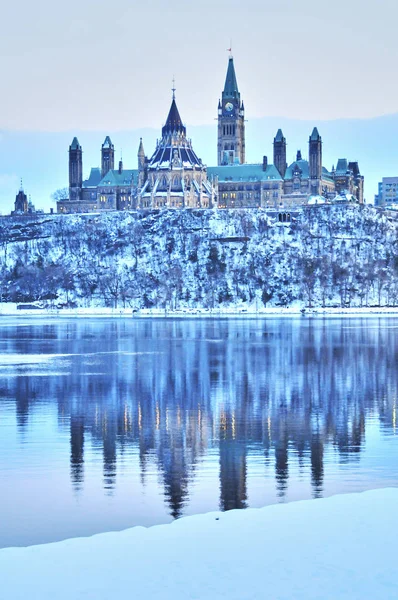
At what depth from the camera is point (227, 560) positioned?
1647 centimetres

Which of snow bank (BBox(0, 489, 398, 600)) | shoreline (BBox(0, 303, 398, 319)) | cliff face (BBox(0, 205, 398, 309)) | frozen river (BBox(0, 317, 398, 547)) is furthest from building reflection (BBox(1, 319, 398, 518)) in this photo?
cliff face (BBox(0, 205, 398, 309))

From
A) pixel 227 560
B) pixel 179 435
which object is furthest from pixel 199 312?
pixel 227 560

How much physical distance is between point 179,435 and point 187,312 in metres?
140

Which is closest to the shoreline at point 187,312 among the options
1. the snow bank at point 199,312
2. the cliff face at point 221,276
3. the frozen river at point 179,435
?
the snow bank at point 199,312

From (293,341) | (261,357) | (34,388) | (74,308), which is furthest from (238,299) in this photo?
(34,388)

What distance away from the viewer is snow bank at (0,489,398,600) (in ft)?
48.7

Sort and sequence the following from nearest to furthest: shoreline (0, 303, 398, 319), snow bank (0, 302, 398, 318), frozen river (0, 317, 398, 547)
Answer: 1. frozen river (0, 317, 398, 547)
2. shoreline (0, 303, 398, 319)
3. snow bank (0, 302, 398, 318)

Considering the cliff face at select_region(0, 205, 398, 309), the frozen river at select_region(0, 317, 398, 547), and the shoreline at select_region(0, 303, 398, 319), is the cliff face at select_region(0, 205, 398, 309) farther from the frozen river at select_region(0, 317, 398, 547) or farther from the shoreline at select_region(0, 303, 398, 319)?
the frozen river at select_region(0, 317, 398, 547)

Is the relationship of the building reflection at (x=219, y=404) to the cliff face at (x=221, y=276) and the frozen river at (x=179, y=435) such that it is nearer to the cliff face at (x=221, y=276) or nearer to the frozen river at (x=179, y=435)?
the frozen river at (x=179, y=435)

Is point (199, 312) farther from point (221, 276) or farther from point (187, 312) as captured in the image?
point (221, 276)

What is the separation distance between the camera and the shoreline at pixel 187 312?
16150 cm

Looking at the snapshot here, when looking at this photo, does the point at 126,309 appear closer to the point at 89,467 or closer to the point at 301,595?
the point at 89,467

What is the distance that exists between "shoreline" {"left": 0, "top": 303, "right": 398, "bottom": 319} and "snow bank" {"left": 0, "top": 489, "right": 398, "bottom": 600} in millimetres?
140617

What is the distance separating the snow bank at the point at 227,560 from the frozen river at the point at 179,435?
2.19m
